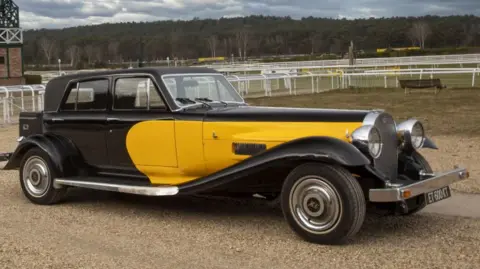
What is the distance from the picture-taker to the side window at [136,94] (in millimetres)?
7222

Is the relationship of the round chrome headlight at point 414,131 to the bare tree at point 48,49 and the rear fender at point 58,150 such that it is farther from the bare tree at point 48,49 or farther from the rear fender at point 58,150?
the bare tree at point 48,49

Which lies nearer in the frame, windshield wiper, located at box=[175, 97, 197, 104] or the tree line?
windshield wiper, located at box=[175, 97, 197, 104]

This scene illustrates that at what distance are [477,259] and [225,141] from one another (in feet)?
8.55

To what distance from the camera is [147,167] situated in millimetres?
7309

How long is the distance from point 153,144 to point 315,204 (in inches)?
82.3

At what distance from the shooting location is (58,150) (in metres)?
7.91

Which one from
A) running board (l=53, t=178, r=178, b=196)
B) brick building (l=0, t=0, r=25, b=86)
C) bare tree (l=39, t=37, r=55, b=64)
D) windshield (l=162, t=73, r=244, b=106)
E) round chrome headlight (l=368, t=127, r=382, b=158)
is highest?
bare tree (l=39, t=37, r=55, b=64)

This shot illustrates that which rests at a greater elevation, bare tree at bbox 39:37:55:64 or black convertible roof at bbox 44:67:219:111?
bare tree at bbox 39:37:55:64

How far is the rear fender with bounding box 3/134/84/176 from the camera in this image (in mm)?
7840

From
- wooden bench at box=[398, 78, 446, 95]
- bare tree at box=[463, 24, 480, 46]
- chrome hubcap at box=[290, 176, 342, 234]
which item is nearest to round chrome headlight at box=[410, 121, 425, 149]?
chrome hubcap at box=[290, 176, 342, 234]

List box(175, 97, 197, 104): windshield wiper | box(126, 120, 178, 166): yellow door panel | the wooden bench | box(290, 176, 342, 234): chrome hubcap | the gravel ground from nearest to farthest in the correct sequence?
the gravel ground < box(290, 176, 342, 234): chrome hubcap < box(126, 120, 178, 166): yellow door panel < box(175, 97, 197, 104): windshield wiper < the wooden bench

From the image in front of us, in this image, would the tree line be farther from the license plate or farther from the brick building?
the license plate

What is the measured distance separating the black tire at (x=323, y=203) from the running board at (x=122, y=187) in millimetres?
1369

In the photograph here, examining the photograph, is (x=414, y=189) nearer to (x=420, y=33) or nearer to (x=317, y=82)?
(x=317, y=82)
